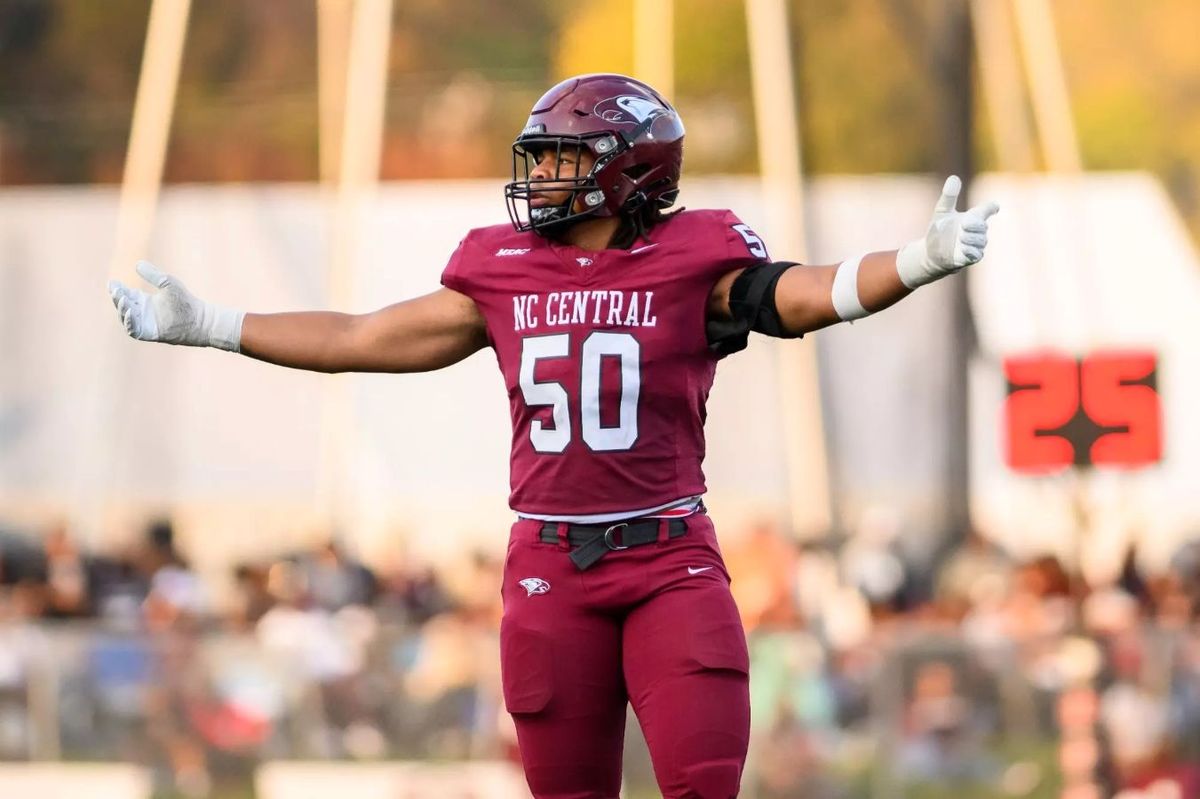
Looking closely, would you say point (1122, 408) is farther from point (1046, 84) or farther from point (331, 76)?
point (331, 76)

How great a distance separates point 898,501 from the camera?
11469mm

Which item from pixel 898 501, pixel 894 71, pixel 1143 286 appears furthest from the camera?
pixel 1143 286

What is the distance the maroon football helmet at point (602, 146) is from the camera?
441cm

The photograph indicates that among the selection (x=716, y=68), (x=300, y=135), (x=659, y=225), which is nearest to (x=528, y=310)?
(x=659, y=225)

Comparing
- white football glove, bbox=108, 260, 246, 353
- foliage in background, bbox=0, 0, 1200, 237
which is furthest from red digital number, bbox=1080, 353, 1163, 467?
white football glove, bbox=108, 260, 246, 353

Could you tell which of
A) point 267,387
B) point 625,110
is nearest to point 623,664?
point 625,110

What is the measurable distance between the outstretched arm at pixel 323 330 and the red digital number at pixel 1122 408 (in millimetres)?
5725

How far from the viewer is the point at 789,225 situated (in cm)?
1196

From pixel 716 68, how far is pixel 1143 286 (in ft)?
14.0

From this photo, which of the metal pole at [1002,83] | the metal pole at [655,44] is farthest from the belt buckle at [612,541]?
the metal pole at [1002,83]

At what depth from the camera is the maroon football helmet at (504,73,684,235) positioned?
4.41m

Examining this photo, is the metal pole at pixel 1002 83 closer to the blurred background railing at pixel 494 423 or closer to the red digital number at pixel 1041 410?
the blurred background railing at pixel 494 423

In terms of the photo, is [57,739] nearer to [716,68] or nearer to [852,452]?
[852,452]

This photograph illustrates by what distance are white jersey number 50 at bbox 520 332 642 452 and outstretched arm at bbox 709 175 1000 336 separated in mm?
223
